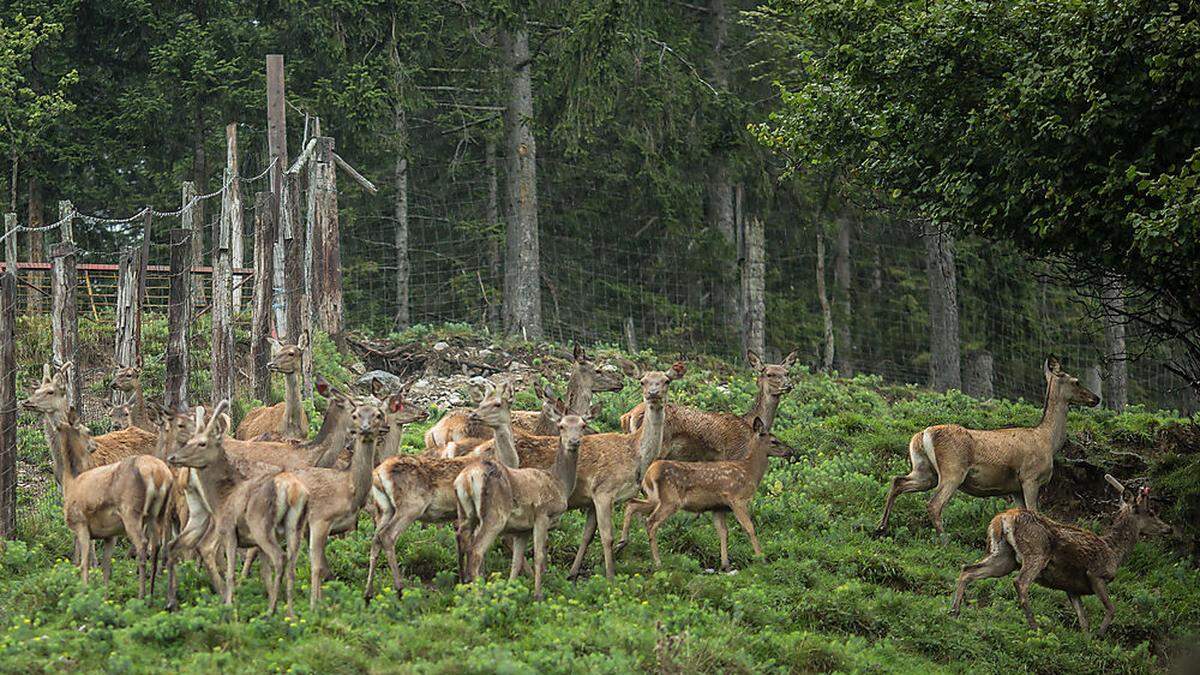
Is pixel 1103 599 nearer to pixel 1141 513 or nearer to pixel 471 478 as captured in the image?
pixel 1141 513

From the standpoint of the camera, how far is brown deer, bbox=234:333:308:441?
45.9ft

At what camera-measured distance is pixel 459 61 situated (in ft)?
106

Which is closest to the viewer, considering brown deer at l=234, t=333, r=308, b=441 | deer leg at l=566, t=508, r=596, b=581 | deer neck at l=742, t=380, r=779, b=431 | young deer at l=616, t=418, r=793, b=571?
deer leg at l=566, t=508, r=596, b=581

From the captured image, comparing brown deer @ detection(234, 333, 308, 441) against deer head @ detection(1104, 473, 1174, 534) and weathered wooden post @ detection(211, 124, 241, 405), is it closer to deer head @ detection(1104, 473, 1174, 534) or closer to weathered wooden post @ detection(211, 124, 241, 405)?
weathered wooden post @ detection(211, 124, 241, 405)

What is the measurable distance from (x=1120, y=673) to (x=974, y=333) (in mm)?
21320

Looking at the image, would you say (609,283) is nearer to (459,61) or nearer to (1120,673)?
(459,61)

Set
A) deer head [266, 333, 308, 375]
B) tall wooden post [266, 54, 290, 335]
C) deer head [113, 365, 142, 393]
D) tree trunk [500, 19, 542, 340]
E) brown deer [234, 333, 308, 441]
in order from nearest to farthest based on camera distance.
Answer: brown deer [234, 333, 308, 441]
deer head [266, 333, 308, 375]
deer head [113, 365, 142, 393]
tall wooden post [266, 54, 290, 335]
tree trunk [500, 19, 542, 340]

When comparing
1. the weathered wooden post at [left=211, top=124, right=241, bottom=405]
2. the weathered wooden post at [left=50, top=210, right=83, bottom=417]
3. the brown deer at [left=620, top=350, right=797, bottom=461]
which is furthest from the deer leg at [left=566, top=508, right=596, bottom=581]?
the weathered wooden post at [left=50, top=210, right=83, bottom=417]

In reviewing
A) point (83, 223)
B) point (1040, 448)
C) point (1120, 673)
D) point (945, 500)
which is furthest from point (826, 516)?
point (83, 223)

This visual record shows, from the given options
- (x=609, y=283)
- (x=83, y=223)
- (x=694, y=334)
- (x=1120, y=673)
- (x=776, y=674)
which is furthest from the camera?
(x=83, y=223)

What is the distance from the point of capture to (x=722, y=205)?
32.2 meters

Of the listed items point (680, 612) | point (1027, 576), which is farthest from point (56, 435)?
point (1027, 576)

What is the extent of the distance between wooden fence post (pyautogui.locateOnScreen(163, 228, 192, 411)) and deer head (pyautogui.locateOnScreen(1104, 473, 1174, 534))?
8.67 m

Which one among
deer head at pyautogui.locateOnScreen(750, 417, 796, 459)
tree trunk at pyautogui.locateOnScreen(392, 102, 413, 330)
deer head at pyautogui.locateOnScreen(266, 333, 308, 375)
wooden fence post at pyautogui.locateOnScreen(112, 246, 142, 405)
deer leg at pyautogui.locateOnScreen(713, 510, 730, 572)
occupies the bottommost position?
deer leg at pyautogui.locateOnScreen(713, 510, 730, 572)
